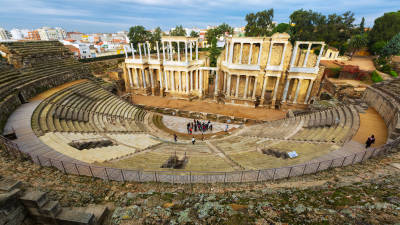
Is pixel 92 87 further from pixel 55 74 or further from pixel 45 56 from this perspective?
pixel 45 56

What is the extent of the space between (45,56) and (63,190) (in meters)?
31.2

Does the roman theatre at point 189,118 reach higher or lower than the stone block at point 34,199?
lower

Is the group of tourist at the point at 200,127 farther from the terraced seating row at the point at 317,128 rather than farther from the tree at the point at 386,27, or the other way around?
the tree at the point at 386,27

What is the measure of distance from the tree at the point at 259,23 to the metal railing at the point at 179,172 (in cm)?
5858

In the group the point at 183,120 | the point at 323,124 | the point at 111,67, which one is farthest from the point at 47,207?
the point at 111,67

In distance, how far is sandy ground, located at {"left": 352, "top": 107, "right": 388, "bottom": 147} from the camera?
1548 cm

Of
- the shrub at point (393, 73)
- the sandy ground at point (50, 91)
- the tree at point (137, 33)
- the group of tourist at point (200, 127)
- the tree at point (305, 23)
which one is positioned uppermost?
the tree at point (305, 23)

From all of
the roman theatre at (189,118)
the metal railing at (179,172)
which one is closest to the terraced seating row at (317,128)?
the roman theatre at (189,118)

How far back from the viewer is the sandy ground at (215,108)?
28.4 metres

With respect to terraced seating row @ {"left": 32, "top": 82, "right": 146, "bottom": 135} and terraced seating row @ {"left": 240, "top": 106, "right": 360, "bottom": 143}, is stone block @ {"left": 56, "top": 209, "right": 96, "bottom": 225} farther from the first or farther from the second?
terraced seating row @ {"left": 240, "top": 106, "right": 360, "bottom": 143}

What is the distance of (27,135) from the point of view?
14.4m

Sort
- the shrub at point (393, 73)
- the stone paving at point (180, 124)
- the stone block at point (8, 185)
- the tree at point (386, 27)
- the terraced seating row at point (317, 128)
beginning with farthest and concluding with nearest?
the tree at point (386, 27) → the shrub at point (393, 73) → the stone paving at point (180, 124) → the terraced seating row at point (317, 128) → the stone block at point (8, 185)

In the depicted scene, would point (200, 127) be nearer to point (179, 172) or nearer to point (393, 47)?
point (179, 172)

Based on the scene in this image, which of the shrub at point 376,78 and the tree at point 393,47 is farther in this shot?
the tree at point 393,47
